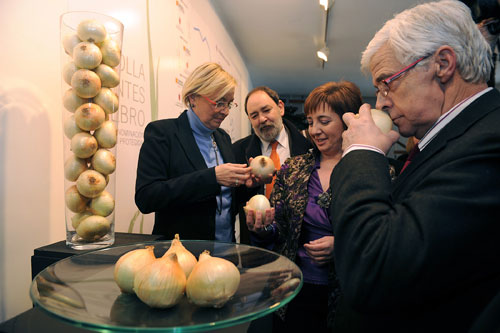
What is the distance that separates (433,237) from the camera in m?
0.57

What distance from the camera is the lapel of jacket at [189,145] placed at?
163cm

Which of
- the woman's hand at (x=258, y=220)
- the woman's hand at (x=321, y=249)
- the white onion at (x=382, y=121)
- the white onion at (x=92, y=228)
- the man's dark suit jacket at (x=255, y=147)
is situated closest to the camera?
the white onion at (x=382, y=121)

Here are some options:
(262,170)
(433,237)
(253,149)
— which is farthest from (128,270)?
(253,149)

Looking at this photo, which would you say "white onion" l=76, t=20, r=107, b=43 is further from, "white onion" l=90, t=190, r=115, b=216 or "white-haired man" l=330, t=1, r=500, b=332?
"white-haired man" l=330, t=1, r=500, b=332

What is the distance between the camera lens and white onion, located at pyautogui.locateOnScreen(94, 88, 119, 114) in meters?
1.15

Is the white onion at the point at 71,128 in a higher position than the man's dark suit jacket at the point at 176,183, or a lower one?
higher

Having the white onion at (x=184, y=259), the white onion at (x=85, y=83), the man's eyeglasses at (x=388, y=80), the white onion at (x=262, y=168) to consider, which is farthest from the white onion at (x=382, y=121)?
the white onion at (x=85, y=83)

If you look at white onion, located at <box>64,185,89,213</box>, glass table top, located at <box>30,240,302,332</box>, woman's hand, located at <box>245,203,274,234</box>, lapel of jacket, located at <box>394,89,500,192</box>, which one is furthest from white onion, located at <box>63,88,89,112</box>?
lapel of jacket, located at <box>394,89,500,192</box>

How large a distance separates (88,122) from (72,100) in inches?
3.7

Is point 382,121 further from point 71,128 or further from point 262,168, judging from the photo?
point 71,128

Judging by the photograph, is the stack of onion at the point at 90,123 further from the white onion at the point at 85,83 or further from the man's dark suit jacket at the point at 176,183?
the man's dark suit jacket at the point at 176,183

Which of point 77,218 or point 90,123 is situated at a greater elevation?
point 90,123

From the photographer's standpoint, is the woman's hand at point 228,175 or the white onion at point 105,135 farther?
the woman's hand at point 228,175

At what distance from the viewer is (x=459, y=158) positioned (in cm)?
62
